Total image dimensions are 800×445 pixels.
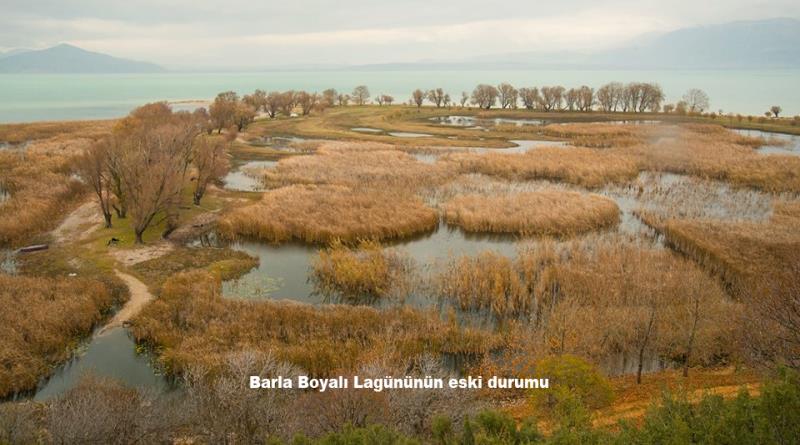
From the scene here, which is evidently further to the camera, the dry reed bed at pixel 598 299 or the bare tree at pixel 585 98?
the bare tree at pixel 585 98

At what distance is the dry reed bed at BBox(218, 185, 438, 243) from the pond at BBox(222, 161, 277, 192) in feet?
37.8

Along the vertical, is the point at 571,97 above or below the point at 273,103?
above

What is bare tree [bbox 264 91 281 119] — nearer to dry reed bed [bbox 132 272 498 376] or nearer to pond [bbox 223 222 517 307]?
pond [bbox 223 222 517 307]

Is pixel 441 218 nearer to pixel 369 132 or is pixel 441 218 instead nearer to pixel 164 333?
pixel 164 333

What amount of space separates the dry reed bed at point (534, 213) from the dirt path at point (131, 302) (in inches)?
918

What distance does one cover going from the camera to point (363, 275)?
98.5 feet

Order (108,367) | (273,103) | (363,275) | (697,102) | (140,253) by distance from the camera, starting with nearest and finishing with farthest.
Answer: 1. (108,367)
2. (363,275)
3. (140,253)
4. (273,103)
5. (697,102)

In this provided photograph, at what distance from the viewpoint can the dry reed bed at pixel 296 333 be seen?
72.2 feet

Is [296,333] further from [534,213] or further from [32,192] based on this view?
[32,192]

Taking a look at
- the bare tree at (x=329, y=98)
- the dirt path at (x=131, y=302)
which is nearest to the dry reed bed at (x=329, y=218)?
the dirt path at (x=131, y=302)

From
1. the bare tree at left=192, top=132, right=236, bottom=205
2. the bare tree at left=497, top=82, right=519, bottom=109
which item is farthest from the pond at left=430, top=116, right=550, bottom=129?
the bare tree at left=192, top=132, right=236, bottom=205

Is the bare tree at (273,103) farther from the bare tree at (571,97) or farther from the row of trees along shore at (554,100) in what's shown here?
the bare tree at (571,97)

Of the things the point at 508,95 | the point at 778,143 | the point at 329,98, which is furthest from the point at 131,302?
the point at 508,95

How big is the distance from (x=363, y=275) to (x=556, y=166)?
38.5 metres
